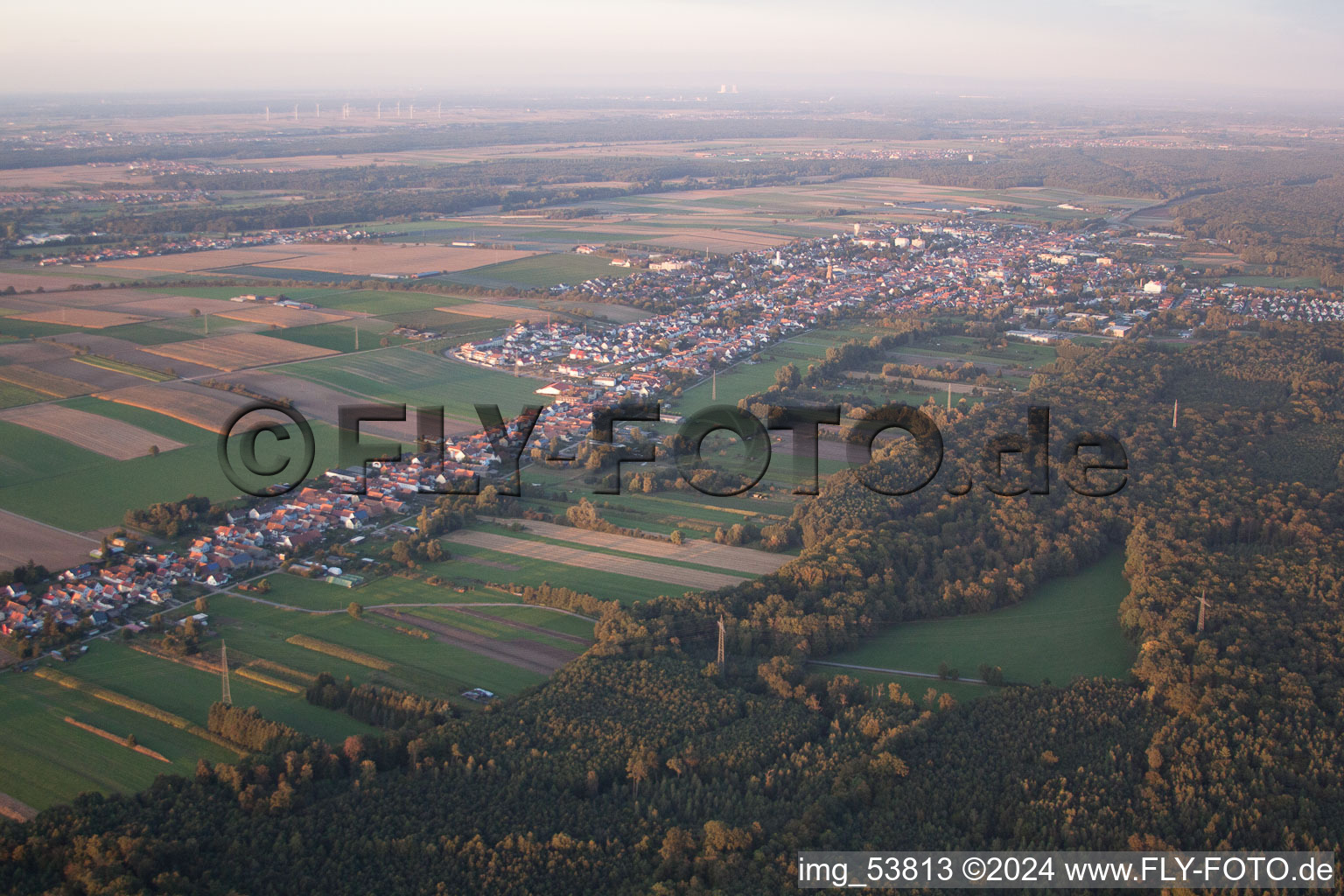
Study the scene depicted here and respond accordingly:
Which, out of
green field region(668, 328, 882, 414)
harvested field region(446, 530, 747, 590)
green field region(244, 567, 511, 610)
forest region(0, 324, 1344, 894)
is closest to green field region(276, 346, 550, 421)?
green field region(668, 328, 882, 414)

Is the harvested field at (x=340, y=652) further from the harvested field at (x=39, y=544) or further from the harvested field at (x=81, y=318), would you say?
the harvested field at (x=81, y=318)

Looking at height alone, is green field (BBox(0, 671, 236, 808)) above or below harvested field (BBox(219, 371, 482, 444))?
below

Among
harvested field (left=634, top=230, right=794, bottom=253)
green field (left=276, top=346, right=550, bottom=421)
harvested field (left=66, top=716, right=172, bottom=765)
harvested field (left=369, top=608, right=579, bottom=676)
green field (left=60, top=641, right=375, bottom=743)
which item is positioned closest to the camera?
harvested field (left=66, top=716, right=172, bottom=765)

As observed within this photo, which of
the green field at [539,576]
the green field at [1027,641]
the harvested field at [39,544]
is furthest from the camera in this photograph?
the harvested field at [39,544]

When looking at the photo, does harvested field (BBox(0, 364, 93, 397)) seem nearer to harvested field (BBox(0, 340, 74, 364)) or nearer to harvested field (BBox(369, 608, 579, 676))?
harvested field (BBox(0, 340, 74, 364))

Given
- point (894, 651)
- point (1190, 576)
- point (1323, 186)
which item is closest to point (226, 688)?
point (894, 651)

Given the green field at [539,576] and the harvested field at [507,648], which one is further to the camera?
the green field at [539,576]

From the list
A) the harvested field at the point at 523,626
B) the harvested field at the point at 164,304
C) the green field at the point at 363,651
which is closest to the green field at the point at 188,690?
the green field at the point at 363,651
